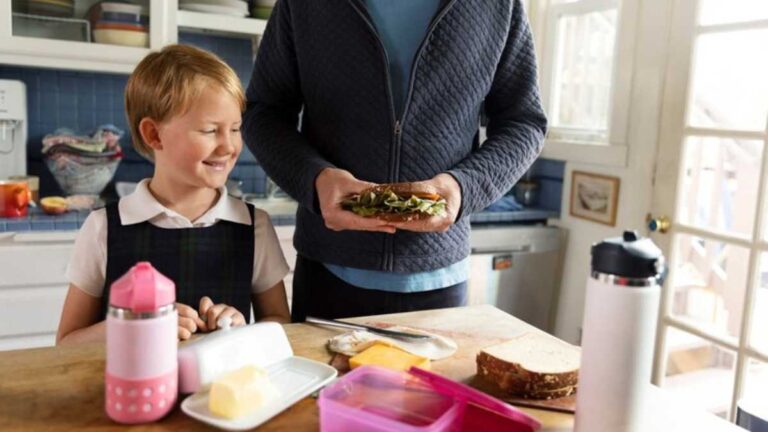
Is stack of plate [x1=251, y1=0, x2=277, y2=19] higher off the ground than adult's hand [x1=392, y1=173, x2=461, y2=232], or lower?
higher

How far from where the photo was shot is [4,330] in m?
2.00

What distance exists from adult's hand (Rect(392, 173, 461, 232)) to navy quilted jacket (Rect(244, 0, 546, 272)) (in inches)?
2.5

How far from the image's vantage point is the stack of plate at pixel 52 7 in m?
2.15

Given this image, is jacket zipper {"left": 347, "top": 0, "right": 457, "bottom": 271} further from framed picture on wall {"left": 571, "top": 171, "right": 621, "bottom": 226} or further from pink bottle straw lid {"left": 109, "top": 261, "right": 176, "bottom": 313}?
framed picture on wall {"left": 571, "top": 171, "right": 621, "bottom": 226}

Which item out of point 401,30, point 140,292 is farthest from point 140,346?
point 401,30

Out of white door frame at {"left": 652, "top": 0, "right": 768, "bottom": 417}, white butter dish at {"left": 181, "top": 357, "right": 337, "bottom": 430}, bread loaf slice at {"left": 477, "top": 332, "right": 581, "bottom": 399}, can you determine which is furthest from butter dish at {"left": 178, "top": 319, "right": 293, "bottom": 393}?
white door frame at {"left": 652, "top": 0, "right": 768, "bottom": 417}

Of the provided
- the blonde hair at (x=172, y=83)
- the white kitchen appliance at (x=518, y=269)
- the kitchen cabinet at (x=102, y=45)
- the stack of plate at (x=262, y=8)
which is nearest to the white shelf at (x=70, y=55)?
the kitchen cabinet at (x=102, y=45)

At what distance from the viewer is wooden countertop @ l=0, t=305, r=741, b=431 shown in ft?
2.29

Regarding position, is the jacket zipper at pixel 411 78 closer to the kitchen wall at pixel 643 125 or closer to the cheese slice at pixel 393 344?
the cheese slice at pixel 393 344

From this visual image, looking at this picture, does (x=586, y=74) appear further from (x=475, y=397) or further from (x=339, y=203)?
(x=475, y=397)

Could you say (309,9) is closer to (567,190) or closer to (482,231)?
(482,231)

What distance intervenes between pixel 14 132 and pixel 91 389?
1.79m

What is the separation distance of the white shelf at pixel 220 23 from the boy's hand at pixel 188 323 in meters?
1.59

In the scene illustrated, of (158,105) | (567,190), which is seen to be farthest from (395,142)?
(567,190)
